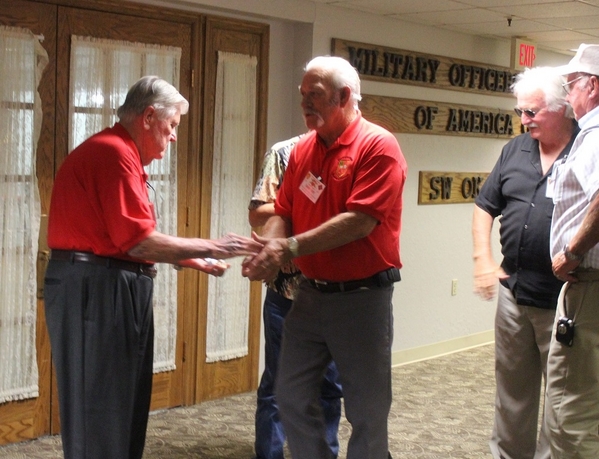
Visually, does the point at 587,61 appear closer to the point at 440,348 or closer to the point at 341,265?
the point at 341,265

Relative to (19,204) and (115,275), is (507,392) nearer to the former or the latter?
(115,275)

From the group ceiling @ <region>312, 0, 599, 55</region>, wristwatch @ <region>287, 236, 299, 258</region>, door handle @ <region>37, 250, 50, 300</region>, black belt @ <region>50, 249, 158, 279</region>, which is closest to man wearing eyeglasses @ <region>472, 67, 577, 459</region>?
wristwatch @ <region>287, 236, 299, 258</region>

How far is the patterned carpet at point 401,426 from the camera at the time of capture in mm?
3836

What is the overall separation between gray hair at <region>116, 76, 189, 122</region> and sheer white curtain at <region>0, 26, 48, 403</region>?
3.40ft

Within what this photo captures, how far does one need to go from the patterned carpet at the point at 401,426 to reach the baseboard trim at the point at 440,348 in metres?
0.28

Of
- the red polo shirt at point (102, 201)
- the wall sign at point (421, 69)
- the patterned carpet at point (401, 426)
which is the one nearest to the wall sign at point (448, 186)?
the wall sign at point (421, 69)

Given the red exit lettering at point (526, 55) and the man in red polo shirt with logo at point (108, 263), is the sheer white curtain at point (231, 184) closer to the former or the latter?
the man in red polo shirt with logo at point (108, 263)

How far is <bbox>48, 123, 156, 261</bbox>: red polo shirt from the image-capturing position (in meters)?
2.62

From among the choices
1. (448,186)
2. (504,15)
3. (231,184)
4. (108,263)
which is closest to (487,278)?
(108,263)

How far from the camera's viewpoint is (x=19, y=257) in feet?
12.3

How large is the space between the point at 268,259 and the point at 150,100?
67cm

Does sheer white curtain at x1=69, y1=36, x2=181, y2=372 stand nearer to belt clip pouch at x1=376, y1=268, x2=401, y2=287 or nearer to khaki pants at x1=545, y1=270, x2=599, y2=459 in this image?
belt clip pouch at x1=376, y1=268, x2=401, y2=287

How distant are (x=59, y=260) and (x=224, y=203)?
1.86 m

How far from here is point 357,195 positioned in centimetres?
270
